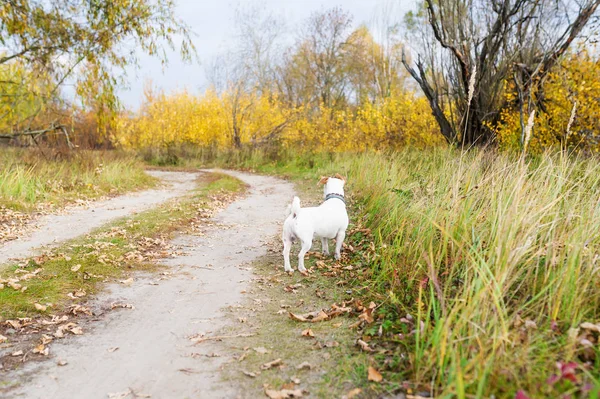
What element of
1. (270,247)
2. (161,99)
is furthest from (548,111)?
(161,99)

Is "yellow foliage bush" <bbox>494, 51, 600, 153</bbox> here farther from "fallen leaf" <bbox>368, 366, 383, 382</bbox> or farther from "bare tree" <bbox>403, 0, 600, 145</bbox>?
"fallen leaf" <bbox>368, 366, 383, 382</bbox>

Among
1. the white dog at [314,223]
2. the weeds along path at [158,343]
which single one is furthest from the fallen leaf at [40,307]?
the white dog at [314,223]

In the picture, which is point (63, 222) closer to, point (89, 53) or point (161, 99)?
point (89, 53)

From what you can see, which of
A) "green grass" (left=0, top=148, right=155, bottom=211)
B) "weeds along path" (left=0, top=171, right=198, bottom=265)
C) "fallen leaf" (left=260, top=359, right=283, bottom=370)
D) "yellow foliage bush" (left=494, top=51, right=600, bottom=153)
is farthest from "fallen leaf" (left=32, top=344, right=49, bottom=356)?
"yellow foliage bush" (left=494, top=51, right=600, bottom=153)

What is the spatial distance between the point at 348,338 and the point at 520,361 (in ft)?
4.53

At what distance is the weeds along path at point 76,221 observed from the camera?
6.38 m

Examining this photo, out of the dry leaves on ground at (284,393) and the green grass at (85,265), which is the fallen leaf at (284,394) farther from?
the green grass at (85,265)

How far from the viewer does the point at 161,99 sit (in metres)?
30.4

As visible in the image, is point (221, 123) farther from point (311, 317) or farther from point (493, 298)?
point (493, 298)

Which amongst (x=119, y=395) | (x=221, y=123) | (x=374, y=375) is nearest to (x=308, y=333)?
(x=374, y=375)

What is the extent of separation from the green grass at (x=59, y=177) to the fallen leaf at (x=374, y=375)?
882cm

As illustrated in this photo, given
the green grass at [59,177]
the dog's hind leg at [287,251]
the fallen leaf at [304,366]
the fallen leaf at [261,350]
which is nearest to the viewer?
the fallen leaf at [304,366]

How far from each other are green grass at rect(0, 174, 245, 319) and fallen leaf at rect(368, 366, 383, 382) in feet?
10.8

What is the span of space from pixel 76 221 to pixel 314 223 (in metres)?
5.68
